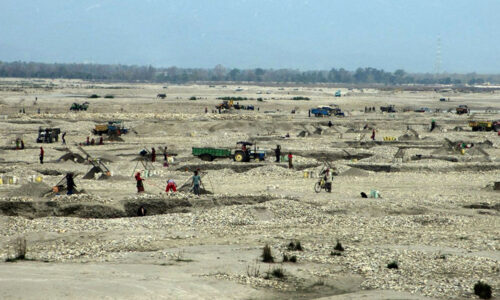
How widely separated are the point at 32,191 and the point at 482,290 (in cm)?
1836

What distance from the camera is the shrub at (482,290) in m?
16.6

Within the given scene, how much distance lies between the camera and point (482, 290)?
16.7 meters

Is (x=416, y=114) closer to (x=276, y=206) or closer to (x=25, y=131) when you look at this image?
(x=25, y=131)

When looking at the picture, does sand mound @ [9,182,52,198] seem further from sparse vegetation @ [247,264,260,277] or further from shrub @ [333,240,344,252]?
shrub @ [333,240,344,252]

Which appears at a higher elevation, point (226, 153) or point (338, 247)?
point (338, 247)

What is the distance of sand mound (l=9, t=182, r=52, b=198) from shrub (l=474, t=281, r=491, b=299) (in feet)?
58.1

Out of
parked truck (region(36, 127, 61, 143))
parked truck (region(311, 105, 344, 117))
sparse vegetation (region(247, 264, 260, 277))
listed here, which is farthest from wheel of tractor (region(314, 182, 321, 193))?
parked truck (region(311, 105, 344, 117))

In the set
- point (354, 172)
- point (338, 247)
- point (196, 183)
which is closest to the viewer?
point (338, 247)

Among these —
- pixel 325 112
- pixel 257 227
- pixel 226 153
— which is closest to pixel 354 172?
pixel 226 153

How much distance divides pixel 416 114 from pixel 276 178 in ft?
187

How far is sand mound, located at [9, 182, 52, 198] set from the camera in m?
28.8

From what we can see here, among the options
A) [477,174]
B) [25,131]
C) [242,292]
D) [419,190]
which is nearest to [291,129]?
[25,131]

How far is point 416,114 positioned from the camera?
9144 cm

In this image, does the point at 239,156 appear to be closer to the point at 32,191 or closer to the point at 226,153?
the point at 226,153
